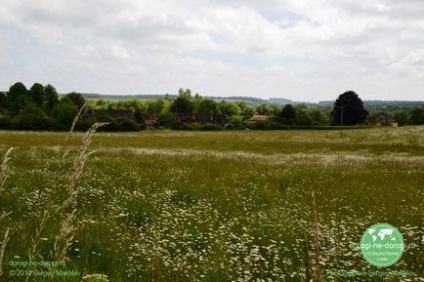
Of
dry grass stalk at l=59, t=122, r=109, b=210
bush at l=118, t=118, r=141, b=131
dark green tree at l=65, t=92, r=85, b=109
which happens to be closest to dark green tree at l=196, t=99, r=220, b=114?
dark green tree at l=65, t=92, r=85, b=109

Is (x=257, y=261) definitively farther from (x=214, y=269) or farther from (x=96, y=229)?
(x=96, y=229)

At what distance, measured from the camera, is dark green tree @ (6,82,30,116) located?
341 feet

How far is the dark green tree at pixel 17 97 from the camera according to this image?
10406 centimetres

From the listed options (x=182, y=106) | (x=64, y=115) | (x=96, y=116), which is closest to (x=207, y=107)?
(x=182, y=106)

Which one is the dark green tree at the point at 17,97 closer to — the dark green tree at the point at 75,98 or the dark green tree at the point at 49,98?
the dark green tree at the point at 49,98

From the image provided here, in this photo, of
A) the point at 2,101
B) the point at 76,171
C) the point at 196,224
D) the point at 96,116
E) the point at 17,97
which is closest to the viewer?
the point at 76,171

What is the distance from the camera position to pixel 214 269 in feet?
18.3

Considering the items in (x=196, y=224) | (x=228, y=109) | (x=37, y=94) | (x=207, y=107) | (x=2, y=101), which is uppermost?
(x=37, y=94)

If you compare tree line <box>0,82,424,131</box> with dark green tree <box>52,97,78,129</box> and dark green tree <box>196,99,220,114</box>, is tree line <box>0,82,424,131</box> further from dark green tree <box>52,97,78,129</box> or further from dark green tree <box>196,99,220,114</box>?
dark green tree <box>196,99,220,114</box>

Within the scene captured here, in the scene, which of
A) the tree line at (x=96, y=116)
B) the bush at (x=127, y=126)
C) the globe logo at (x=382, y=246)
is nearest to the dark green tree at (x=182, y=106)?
the tree line at (x=96, y=116)

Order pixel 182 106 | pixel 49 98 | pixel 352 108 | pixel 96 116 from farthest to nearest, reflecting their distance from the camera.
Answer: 1. pixel 182 106
2. pixel 49 98
3. pixel 352 108
4. pixel 96 116

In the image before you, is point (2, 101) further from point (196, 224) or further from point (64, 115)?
point (196, 224)

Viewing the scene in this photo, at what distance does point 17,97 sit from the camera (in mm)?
107938

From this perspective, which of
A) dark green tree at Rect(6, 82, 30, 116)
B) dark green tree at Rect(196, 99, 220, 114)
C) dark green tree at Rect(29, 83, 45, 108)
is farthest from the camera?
dark green tree at Rect(196, 99, 220, 114)
